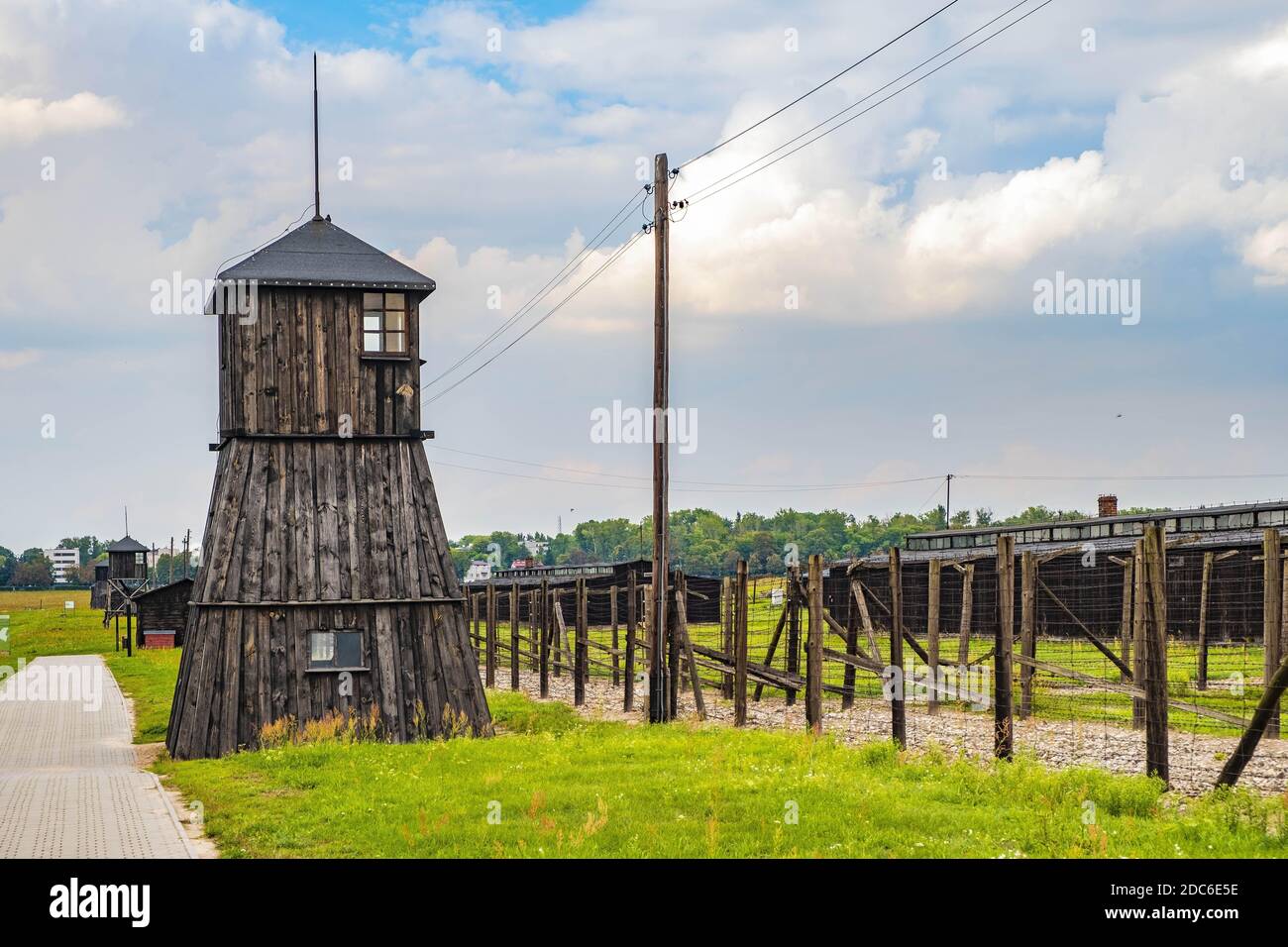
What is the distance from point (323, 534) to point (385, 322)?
13.0 feet

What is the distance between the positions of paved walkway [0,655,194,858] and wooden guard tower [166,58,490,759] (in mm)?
2137

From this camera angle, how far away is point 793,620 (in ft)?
88.6

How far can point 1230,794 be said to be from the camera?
12.6 metres

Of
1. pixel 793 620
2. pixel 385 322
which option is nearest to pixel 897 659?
pixel 793 620

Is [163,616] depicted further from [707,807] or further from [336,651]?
[707,807]

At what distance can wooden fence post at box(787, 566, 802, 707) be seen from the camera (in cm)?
2569

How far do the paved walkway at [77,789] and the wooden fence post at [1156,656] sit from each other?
31.5ft

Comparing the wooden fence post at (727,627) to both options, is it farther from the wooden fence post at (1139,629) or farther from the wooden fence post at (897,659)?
the wooden fence post at (897,659)

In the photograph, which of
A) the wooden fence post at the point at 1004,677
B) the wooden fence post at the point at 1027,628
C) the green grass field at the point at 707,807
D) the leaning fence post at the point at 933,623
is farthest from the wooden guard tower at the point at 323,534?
the wooden fence post at the point at 1004,677

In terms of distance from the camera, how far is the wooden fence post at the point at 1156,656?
14.0m

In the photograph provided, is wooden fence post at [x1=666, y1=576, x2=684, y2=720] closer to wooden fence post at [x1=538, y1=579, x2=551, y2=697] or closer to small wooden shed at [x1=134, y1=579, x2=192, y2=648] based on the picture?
wooden fence post at [x1=538, y1=579, x2=551, y2=697]
